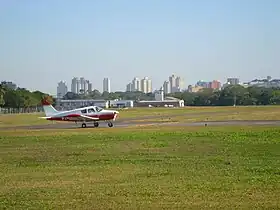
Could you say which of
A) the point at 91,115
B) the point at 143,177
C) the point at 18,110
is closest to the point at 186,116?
the point at 91,115

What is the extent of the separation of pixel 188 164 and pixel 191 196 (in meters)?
6.57

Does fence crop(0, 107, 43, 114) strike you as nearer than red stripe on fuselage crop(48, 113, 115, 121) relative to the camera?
No

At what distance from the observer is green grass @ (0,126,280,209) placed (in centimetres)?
1184

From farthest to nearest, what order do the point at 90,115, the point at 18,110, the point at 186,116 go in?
the point at 18,110
the point at 186,116
the point at 90,115

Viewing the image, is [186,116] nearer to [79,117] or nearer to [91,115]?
[91,115]

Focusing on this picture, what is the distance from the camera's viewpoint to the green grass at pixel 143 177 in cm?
1184

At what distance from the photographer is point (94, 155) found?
2325 centimetres

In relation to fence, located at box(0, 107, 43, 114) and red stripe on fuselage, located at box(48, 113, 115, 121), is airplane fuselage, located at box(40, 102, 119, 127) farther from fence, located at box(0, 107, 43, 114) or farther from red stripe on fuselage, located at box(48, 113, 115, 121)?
fence, located at box(0, 107, 43, 114)

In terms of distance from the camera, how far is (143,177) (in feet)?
52.3

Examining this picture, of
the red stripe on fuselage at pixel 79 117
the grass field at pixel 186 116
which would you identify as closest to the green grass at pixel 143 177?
the red stripe on fuselage at pixel 79 117

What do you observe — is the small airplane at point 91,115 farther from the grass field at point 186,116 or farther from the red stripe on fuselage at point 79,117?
the grass field at point 186,116

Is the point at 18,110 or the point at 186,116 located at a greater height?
the point at 186,116

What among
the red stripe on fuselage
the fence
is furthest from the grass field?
the fence

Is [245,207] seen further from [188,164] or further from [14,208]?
[188,164]
